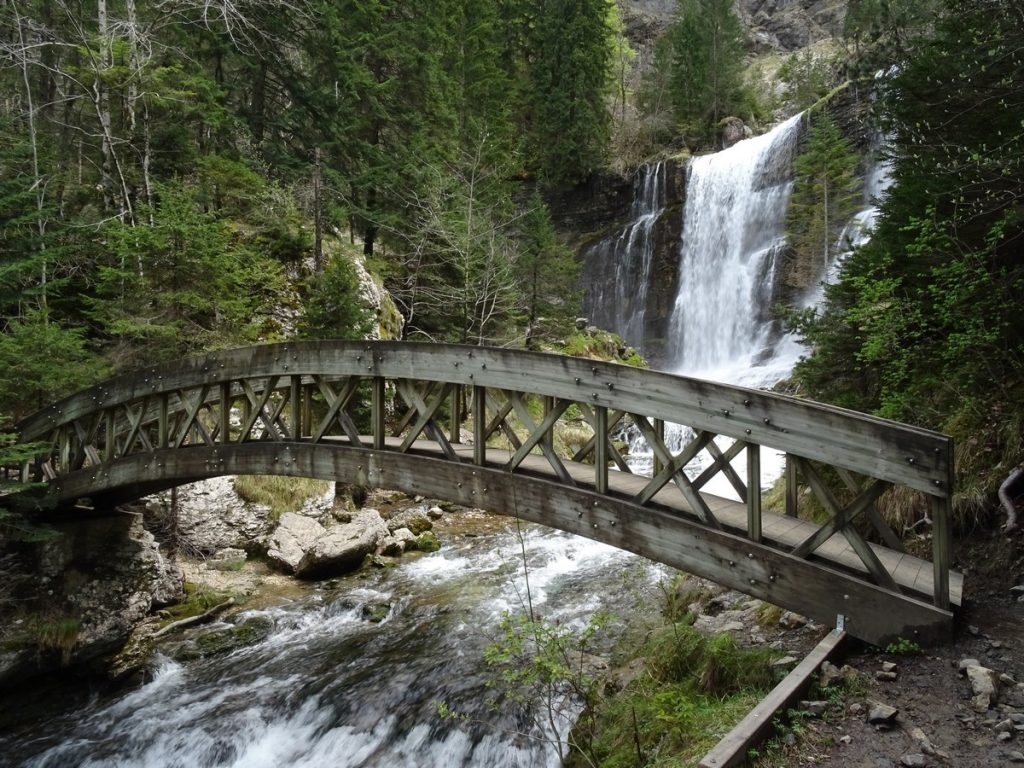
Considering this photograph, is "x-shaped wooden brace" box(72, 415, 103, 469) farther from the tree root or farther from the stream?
the tree root

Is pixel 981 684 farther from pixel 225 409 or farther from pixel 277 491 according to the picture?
pixel 277 491

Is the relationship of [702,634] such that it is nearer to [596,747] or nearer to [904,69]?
[596,747]

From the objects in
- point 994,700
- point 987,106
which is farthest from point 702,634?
point 987,106

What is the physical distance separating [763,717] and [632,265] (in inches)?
1228

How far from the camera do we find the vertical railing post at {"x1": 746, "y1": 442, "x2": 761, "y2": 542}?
14.2 ft

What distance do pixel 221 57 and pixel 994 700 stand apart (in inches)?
986

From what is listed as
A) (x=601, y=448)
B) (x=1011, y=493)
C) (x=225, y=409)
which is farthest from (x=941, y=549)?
(x=225, y=409)

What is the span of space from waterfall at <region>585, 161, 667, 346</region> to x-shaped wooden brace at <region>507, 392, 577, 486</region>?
2673 cm

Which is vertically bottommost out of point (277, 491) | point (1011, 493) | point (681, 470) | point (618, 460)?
point (277, 491)

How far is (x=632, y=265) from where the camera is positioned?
32688 mm

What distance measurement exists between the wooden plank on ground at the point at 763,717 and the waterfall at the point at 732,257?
21768 mm

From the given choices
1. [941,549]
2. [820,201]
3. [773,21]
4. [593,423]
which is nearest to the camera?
[941,549]

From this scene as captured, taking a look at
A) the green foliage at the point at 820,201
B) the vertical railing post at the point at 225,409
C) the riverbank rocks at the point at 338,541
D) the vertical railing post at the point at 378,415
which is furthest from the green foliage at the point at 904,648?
the green foliage at the point at 820,201

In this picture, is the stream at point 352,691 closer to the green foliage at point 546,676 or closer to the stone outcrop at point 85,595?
the green foliage at point 546,676
